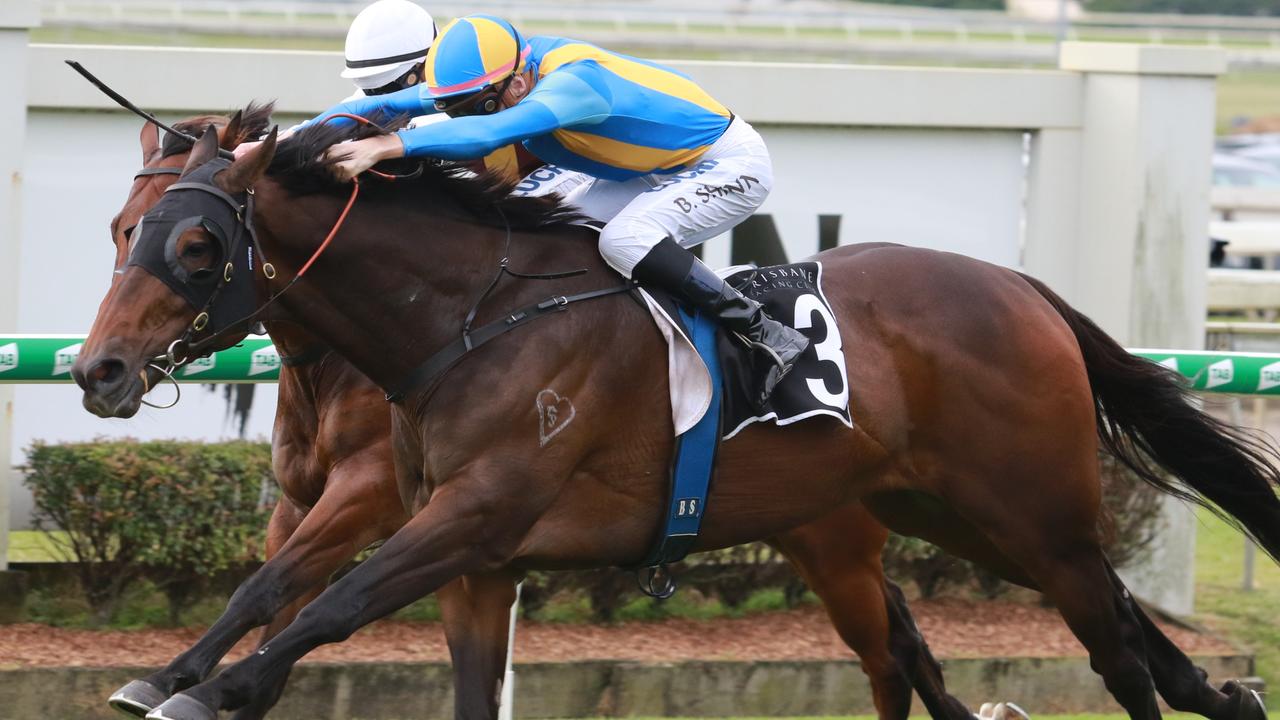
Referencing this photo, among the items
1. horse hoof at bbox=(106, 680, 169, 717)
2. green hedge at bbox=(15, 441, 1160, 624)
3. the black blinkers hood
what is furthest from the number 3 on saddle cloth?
green hedge at bbox=(15, 441, 1160, 624)

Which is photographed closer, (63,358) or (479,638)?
(479,638)

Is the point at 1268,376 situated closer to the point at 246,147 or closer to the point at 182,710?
the point at 246,147

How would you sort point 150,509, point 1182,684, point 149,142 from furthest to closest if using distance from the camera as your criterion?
point 150,509
point 1182,684
point 149,142

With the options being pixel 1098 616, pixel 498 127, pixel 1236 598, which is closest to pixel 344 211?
pixel 498 127

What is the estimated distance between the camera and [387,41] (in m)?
4.63

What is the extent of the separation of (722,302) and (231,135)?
123cm

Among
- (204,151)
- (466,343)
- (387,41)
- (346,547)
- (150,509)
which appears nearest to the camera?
(204,151)

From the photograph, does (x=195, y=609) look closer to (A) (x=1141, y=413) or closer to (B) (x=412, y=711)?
(B) (x=412, y=711)

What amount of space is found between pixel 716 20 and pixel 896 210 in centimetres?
2459

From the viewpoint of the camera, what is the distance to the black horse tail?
4930mm

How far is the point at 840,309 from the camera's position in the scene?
14.6 feet

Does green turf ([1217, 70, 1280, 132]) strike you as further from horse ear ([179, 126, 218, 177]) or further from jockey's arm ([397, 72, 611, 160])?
horse ear ([179, 126, 218, 177])

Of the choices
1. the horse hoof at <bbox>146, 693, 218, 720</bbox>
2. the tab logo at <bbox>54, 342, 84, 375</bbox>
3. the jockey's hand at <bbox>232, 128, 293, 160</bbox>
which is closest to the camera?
the horse hoof at <bbox>146, 693, 218, 720</bbox>

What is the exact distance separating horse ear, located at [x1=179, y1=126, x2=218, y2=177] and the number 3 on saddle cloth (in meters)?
1.06
